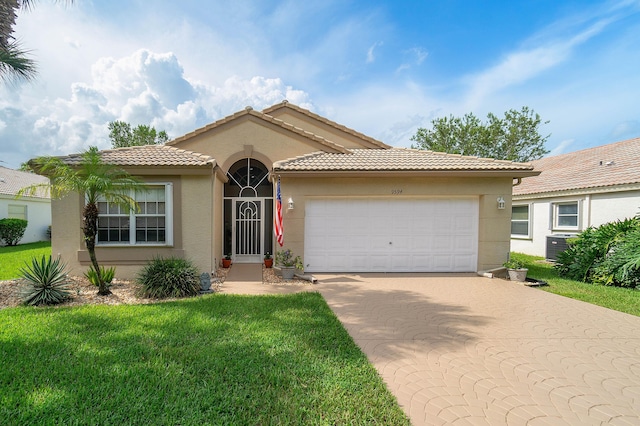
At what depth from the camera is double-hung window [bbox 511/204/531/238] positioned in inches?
635

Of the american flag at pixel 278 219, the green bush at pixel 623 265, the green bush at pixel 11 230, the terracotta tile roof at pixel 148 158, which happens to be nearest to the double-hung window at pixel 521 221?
the green bush at pixel 623 265

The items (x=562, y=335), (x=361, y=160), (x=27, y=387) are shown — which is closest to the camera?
(x=27, y=387)

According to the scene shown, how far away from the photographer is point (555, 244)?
13578 mm

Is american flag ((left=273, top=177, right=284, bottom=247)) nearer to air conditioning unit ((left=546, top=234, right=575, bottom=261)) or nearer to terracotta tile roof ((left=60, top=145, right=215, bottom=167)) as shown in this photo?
terracotta tile roof ((left=60, top=145, right=215, bottom=167))

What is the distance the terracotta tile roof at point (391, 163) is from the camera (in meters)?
10.2

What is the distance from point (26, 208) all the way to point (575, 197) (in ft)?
114

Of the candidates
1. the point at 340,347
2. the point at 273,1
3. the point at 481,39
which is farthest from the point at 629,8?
the point at 340,347

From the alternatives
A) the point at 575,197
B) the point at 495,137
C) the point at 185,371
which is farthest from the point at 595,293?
the point at 495,137

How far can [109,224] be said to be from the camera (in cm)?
962

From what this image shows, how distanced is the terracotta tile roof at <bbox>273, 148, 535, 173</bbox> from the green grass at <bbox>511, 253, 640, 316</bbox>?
410 cm

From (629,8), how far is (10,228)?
108ft

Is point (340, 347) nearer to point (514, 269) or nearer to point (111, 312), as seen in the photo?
point (111, 312)

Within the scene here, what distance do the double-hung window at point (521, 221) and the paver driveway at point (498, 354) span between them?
9.48m

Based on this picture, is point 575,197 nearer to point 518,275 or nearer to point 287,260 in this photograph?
point 518,275
